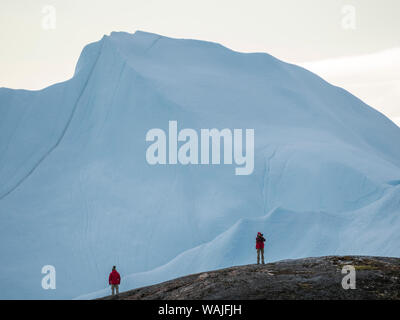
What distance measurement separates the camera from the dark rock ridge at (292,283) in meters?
13.5

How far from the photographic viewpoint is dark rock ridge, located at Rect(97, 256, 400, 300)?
1351 cm

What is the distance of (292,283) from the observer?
14328 millimetres

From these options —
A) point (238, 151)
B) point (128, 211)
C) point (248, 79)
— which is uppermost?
point (248, 79)

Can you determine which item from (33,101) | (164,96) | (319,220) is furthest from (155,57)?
(319,220)

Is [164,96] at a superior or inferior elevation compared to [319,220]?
superior

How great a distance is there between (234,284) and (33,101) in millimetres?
40359

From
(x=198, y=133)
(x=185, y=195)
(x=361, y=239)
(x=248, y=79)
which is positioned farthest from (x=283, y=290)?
(x=248, y=79)

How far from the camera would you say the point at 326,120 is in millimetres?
48156

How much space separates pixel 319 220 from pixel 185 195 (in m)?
11.0

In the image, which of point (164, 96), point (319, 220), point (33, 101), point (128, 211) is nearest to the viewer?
point (319, 220)

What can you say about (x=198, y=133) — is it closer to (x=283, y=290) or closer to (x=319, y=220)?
(x=319, y=220)

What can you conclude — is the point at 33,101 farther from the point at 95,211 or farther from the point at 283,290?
the point at 283,290

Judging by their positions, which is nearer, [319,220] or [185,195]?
[319,220]
